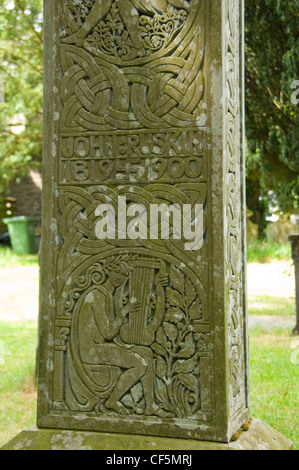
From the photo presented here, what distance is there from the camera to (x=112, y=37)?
2.79 m

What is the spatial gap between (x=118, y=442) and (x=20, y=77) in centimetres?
966

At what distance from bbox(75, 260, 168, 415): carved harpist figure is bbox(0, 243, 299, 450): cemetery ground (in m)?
1.34

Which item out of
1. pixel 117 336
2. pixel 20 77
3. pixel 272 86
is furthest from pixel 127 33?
pixel 20 77

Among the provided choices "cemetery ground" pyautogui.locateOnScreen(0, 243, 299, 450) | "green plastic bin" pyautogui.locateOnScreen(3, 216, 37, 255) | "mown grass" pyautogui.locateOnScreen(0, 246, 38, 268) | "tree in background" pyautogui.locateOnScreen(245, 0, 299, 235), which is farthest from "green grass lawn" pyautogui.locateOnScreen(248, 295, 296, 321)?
"green plastic bin" pyautogui.locateOnScreen(3, 216, 37, 255)

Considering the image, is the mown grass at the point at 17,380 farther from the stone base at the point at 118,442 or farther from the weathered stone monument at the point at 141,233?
the weathered stone monument at the point at 141,233

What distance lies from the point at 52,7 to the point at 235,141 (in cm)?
109

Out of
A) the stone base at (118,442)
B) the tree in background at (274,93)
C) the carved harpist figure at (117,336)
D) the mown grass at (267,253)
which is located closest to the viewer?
the stone base at (118,442)

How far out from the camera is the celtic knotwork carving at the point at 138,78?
266cm

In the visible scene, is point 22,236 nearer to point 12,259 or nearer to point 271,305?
point 12,259

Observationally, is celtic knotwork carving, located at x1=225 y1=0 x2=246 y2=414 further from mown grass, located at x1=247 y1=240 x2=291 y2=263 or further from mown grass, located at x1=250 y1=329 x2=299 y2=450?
mown grass, located at x1=247 y1=240 x2=291 y2=263

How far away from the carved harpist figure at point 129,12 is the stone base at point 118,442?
173 centimetres

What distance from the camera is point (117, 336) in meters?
2.74

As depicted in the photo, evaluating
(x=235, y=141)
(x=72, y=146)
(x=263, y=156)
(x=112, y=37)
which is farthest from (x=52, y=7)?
(x=263, y=156)

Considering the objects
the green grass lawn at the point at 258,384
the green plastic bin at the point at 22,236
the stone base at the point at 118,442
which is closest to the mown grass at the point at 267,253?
the green grass lawn at the point at 258,384
